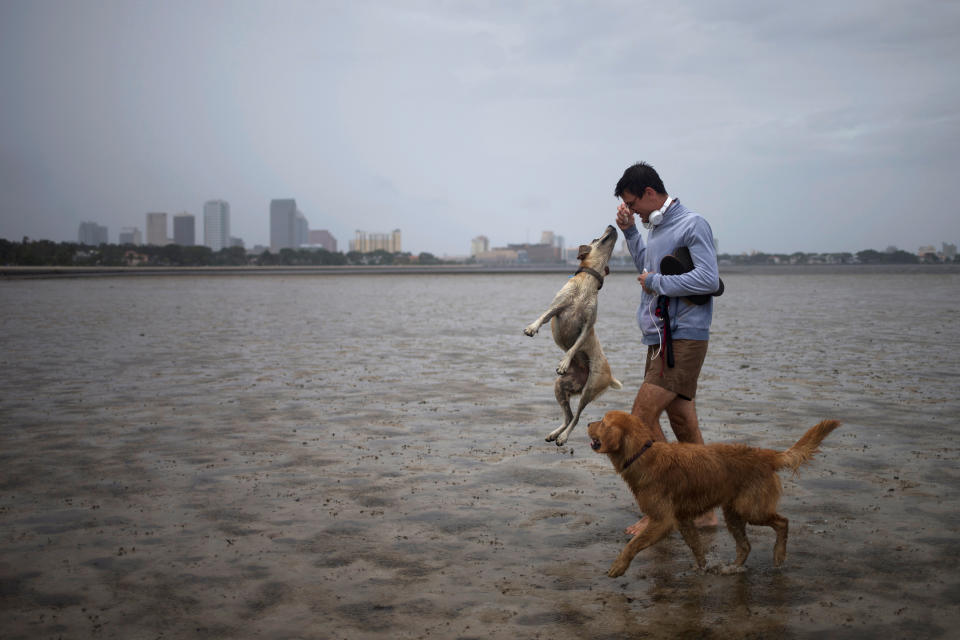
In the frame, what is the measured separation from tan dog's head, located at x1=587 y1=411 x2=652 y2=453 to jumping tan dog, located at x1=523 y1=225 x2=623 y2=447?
1.41 meters

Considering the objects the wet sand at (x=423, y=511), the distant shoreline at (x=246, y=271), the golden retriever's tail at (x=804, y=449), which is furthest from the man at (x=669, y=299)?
the distant shoreline at (x=246, y=271)

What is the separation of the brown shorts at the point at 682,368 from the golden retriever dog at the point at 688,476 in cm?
69

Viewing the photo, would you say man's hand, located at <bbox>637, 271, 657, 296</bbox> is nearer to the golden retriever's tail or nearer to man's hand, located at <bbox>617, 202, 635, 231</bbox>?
man's hand, located at <bbox>617, 202, 635, 231</bbox>

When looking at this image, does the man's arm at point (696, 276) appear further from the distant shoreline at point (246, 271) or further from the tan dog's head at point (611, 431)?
the distant shoreline at point (246, 271)

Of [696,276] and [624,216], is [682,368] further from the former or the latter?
[624,216]

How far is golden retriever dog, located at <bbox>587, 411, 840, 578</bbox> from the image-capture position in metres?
4.70

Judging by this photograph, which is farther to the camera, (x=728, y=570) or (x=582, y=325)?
(x=582, y=325)

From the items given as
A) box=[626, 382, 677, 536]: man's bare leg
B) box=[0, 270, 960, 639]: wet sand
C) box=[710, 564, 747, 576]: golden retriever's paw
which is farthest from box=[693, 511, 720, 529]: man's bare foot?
box=[710, 564, 747, 576]: golden retriever's paw

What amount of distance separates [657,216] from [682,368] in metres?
1.05

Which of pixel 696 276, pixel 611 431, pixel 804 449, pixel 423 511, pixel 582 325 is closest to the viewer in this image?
pixel 611 431

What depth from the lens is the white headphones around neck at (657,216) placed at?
548 cm

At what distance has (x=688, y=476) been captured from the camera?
4773mm

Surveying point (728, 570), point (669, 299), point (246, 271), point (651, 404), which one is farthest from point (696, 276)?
point (246, 271)

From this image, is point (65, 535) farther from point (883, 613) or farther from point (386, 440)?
point (883, 613)
